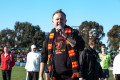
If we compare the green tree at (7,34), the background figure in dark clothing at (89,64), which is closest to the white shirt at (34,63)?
the background figure in dark clothing at (89,64)

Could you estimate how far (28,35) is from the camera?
259 feet

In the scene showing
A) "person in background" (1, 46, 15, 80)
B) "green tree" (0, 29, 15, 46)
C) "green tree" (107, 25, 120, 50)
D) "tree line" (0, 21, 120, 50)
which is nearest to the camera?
Result: "person in background" (1, 46, 15, 80)

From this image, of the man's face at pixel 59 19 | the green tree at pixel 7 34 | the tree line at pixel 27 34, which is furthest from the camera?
the green tree at pixel 7 34

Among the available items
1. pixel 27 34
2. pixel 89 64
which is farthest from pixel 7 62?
pixel 27 34

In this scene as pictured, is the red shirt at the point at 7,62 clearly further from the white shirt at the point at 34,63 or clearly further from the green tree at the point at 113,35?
the green tree at the point at 113,35

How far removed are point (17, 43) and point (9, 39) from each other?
2812 millimetres

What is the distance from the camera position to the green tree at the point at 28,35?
254 ft

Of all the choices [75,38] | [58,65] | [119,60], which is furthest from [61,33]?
[119,60]

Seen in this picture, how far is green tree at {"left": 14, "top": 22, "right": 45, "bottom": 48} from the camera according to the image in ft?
254

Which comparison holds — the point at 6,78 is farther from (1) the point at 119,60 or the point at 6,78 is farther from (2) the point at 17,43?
(2) the point at 17,43

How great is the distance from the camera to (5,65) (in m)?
11.9

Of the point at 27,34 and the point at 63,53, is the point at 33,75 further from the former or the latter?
the point at 27,34

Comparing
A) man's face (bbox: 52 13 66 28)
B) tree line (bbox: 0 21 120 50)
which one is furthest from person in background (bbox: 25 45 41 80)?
tree line (bbox: 0 21 120 50)

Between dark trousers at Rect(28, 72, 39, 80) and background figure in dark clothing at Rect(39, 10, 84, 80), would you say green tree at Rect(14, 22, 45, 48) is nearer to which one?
dark trousers at Rect(28, 72, 39, 80)
